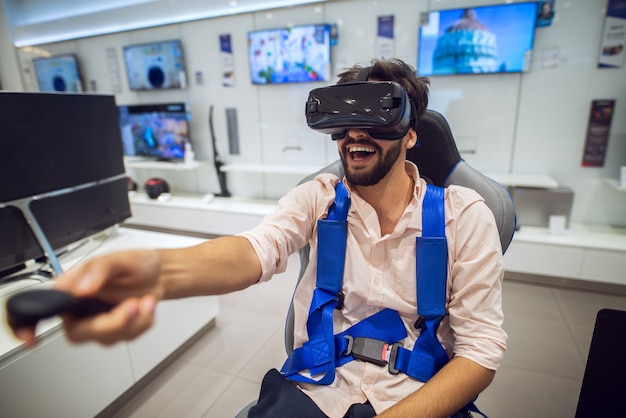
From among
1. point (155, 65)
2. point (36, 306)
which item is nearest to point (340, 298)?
point (36, 306)

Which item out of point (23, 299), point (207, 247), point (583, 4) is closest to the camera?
point (23, 299)

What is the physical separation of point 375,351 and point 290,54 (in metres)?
2.92

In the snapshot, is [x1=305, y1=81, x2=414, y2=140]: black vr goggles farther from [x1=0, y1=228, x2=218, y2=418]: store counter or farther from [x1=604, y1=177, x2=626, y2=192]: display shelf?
[x1=604, y1=177, x2=626, y2=192]: display shelf

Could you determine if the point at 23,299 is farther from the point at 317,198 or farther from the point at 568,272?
the point at 568,272

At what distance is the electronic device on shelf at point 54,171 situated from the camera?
130cm

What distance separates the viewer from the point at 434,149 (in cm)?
117

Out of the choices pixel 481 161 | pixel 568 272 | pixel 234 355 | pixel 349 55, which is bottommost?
pixel 234 355

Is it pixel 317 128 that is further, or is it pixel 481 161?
pixel 481 161

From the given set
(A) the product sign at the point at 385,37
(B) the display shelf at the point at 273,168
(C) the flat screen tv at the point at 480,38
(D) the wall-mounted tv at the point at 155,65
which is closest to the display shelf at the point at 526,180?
(C) the flat screen tv at the point at 480,38

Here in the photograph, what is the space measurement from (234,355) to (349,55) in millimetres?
2625

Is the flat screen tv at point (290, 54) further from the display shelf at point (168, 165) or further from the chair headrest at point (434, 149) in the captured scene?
the chair headrest at point (434, 149)

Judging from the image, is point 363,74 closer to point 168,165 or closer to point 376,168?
point 376,168

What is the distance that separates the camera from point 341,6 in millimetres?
3035

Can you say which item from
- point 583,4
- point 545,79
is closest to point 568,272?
point 545,79
